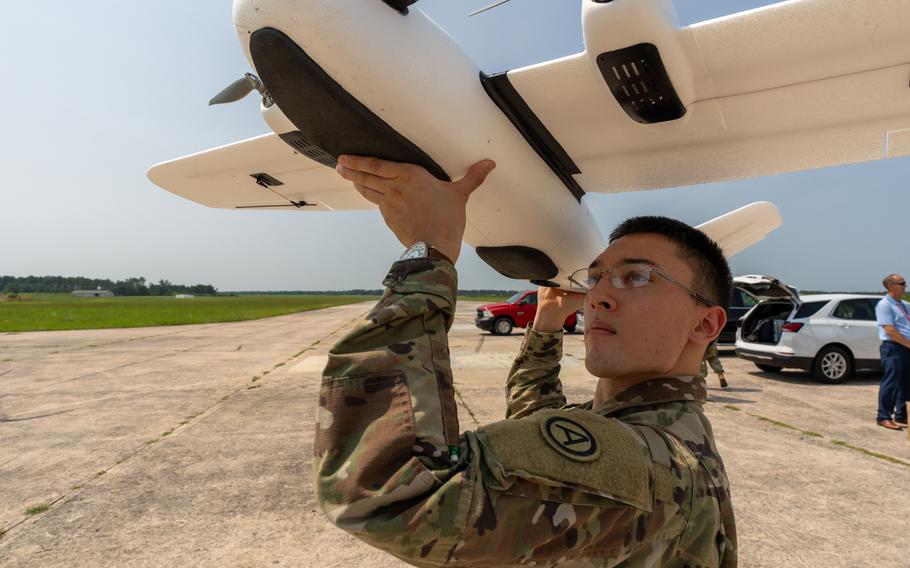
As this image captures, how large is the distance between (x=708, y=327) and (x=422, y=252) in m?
0.75

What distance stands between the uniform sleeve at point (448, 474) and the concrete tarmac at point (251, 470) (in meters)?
1.75

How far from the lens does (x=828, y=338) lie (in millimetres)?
7977

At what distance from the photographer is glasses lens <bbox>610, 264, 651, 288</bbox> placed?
1.15m

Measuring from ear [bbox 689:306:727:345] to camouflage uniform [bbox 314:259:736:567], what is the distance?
358 millimetres

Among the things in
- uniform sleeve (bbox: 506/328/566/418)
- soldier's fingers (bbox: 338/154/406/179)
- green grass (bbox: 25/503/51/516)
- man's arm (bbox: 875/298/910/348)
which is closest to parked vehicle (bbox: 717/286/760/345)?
man's arm (bbox: 875/298/910/348)

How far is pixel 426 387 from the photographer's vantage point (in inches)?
31.2

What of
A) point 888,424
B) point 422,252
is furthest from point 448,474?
point 888,424

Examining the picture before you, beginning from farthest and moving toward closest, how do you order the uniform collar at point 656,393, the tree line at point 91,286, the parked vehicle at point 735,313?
the tree line at point 91,286 → the parked vehicle at point 735,313 → the uniform collar at point 656,393

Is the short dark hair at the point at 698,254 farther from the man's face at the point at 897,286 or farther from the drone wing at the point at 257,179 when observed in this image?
the man's face at the point at 897,286

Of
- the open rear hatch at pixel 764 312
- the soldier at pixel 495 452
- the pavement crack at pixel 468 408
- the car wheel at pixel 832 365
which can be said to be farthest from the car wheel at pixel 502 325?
the soldier at pixel 495 452

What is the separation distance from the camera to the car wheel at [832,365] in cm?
793

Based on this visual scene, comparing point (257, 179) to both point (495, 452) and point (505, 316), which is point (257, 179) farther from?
point (505, 316)

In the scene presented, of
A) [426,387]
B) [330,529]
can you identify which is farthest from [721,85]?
[330,529]

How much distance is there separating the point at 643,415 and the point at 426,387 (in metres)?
0.53
